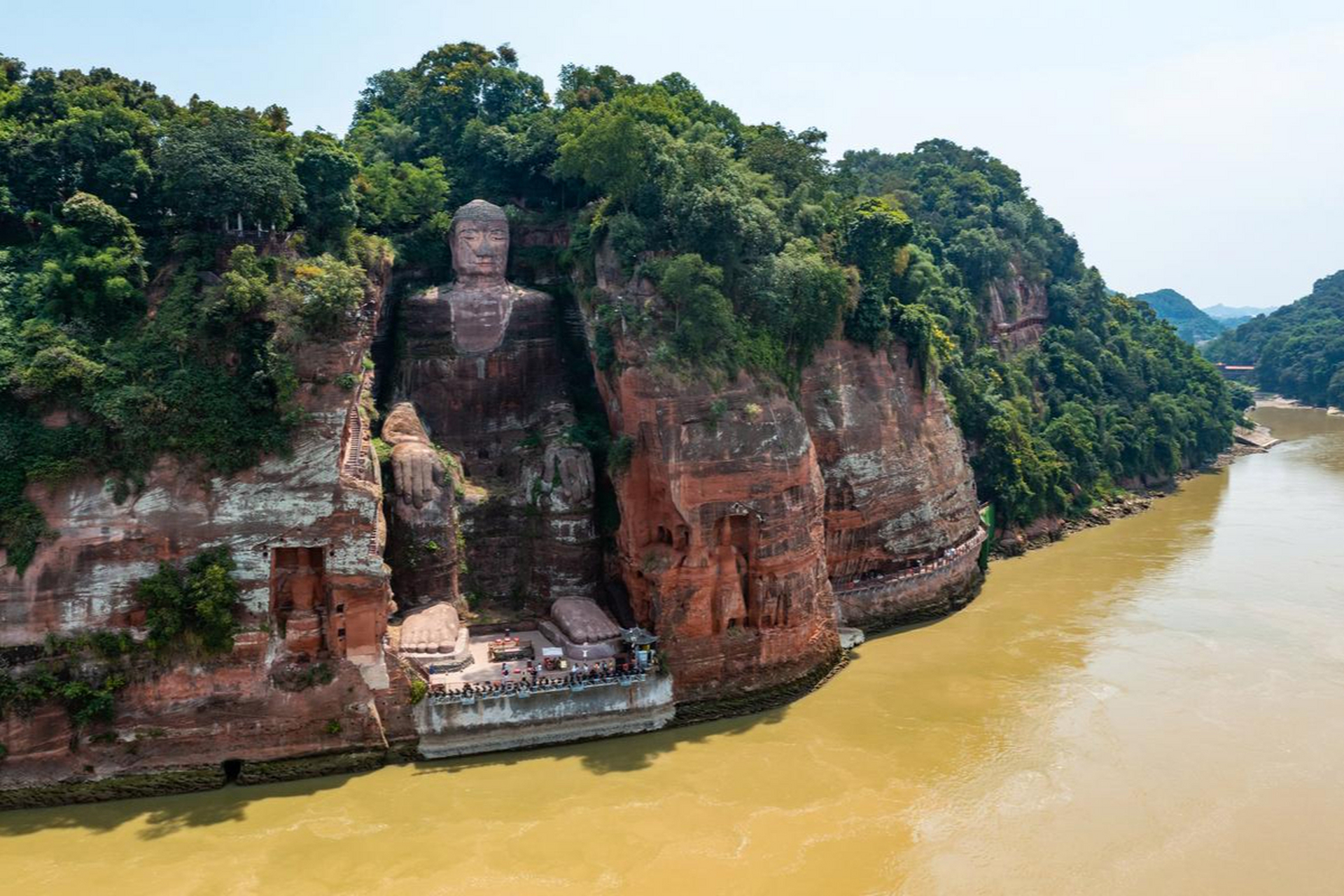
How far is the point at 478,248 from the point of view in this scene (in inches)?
1206

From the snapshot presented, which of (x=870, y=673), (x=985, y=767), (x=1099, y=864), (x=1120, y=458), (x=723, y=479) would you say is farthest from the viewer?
(x=1120, y=458)

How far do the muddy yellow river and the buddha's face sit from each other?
15829 millimetres

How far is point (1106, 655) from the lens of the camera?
28922mm

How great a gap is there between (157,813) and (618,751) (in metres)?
10.2

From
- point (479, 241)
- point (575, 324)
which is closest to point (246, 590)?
point (479, 241)

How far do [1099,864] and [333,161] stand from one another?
26.8 metres

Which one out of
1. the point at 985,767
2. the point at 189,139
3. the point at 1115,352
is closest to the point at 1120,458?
the point at 1115,352

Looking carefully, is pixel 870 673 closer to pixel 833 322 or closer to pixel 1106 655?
pixel 1106 655

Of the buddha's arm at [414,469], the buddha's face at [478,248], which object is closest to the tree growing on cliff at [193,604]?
the buddha's arm at [414,469]

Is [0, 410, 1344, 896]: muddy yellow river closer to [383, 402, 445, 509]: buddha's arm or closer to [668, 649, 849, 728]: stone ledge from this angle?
[668, 649, 849, 728]: stone ledge

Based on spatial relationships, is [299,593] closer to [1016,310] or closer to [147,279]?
[147,279]

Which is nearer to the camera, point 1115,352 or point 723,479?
point 723,479

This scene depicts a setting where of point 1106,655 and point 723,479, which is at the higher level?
point 723,479

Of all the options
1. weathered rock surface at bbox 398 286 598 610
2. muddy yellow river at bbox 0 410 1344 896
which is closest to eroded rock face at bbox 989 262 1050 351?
muddy yellow river at bbox 0 410 1344 896
